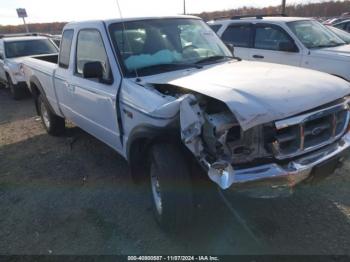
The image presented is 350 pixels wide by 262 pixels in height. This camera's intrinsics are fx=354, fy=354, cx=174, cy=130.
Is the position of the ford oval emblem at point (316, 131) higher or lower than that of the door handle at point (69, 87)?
higher

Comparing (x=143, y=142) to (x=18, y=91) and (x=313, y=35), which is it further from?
(x=18, y=91)

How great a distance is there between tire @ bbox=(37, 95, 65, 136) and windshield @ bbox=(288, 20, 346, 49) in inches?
194

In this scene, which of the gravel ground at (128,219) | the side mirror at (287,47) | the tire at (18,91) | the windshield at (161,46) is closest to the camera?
the gravel ground at (128,219)

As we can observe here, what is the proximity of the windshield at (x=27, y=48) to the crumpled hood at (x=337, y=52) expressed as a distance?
297 inches

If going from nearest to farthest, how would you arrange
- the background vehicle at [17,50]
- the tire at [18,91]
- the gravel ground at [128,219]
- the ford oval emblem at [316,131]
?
the ford oval emblem at [316,131]
the gravel ground at [128,219]
the tire at [18,91]
the background vehicle at [17,50]

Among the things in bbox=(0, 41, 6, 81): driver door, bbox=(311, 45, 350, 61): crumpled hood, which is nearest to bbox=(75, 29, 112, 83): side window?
bbox=(311, 45, 350, 61): crumpled hood

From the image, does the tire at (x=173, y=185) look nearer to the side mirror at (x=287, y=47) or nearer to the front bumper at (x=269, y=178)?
the front bumper at (x=269, y=178)

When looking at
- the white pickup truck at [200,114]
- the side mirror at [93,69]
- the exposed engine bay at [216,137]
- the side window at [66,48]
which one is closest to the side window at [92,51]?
the white pickup truck at [200,114]

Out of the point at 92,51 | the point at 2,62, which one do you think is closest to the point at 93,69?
the point at 92,51

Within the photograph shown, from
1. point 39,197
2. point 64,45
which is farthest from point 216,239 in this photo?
point 64,45

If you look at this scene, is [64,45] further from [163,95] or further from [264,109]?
[264,109]

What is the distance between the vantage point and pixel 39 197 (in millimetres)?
4258

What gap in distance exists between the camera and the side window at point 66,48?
482 centimetres

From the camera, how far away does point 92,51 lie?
4.20 m
